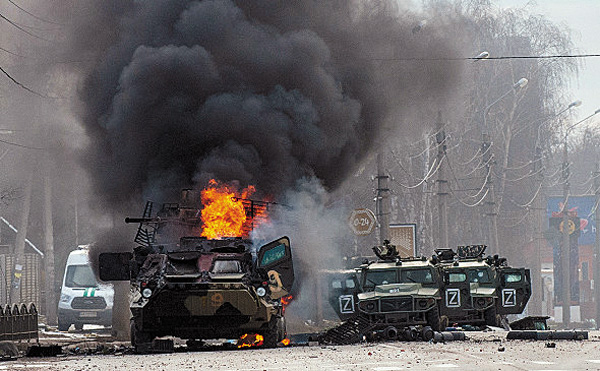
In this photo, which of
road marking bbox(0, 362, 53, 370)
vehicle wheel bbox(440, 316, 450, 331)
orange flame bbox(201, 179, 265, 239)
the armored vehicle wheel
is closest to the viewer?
road marking bbox(0, 362, 53, 370)

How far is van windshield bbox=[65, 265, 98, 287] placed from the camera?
35.8 meters

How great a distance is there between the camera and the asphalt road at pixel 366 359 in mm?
15234

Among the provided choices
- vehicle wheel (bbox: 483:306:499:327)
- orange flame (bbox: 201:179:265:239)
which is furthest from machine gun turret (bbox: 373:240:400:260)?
orange flame (bbox: 201:179:265:239)

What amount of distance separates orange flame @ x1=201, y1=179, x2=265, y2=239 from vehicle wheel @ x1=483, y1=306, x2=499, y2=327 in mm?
5962

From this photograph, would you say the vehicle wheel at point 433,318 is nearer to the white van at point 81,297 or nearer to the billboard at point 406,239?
the billboard at point 406,239

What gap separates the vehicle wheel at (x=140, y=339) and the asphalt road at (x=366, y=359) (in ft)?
1.12

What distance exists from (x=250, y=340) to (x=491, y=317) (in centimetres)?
866

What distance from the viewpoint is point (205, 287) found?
1859 cm

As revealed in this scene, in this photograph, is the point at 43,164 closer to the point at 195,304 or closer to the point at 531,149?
the point at 195,304

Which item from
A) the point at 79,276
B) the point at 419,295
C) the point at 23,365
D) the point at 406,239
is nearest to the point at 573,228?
the point at 406,239

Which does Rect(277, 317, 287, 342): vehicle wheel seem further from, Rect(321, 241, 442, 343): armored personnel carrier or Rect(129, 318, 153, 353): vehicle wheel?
Rect(321, 241, 442, 343): armored personnel carrier

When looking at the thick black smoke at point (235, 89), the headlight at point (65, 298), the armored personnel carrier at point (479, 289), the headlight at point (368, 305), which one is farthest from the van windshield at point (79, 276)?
the headlight at point (368, 305)

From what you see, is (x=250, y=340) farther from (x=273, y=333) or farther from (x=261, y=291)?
(x=261, y=291)

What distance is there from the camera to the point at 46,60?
Answer: 102 feet
